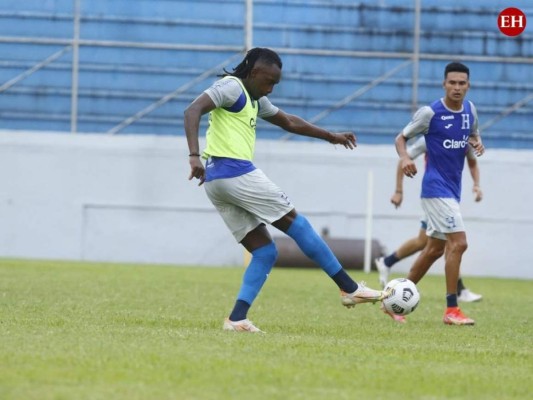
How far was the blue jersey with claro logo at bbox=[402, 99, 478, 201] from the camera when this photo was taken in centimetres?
1117

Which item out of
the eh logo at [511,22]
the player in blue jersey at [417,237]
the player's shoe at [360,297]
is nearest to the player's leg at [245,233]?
the player's shoe at [360,297]

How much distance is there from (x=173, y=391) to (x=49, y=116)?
21.6 metres

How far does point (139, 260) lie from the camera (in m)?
25.2

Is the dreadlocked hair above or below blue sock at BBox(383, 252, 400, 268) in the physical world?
above

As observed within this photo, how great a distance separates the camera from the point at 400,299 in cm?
976

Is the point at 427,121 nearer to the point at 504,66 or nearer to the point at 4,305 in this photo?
the point at 4,305

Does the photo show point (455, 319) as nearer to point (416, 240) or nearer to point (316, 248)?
point (316, 248)

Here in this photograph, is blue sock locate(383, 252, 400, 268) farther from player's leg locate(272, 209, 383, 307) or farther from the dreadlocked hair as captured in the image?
the dreadlocked hair

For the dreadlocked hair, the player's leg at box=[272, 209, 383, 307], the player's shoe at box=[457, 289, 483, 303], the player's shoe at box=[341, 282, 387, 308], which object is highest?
the dreadlocked hair

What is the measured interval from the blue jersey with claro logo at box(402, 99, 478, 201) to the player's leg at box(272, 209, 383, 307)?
7.80ft

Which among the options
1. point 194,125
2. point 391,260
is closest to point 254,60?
point 194,125

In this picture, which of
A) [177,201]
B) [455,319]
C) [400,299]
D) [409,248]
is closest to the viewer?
[400,299]

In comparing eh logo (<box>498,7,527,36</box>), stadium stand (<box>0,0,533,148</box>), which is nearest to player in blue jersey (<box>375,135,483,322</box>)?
stadium stand (<box>0,0,533,148</box>)

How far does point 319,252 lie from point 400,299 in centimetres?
107
